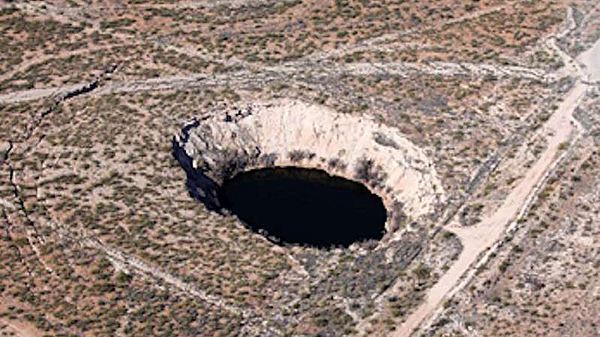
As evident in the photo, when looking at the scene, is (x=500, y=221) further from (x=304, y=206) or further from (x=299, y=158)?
(x=299, y=158)

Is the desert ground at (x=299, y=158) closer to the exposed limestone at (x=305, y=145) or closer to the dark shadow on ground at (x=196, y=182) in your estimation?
the exposed limestone at (x=305, y=145)

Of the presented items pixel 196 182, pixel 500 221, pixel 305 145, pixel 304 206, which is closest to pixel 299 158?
pixel 305 145

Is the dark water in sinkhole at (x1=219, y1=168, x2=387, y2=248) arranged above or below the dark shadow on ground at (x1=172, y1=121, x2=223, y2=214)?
below

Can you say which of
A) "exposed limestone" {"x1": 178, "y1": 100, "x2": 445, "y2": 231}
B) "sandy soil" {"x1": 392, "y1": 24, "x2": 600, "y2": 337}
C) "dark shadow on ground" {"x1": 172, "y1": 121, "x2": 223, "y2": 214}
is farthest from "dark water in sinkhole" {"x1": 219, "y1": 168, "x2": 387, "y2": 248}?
"sandy soil" {"x1": 392, "y1": 24, "x2": 600, "y2": 337}

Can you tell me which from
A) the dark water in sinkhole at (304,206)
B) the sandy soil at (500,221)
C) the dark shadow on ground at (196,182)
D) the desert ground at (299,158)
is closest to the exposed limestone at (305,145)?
the desert ground at (299,158)

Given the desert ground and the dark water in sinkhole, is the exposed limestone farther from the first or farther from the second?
the dark water in sinkhole

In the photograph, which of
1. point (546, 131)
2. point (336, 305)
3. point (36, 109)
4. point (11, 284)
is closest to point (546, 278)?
point (336, 305)

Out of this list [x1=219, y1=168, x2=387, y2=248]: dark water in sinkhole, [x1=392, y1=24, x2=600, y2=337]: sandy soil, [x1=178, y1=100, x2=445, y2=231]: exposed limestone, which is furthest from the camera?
[x1=178, y1=100, x2=445, y2=231]: exposed limestone
